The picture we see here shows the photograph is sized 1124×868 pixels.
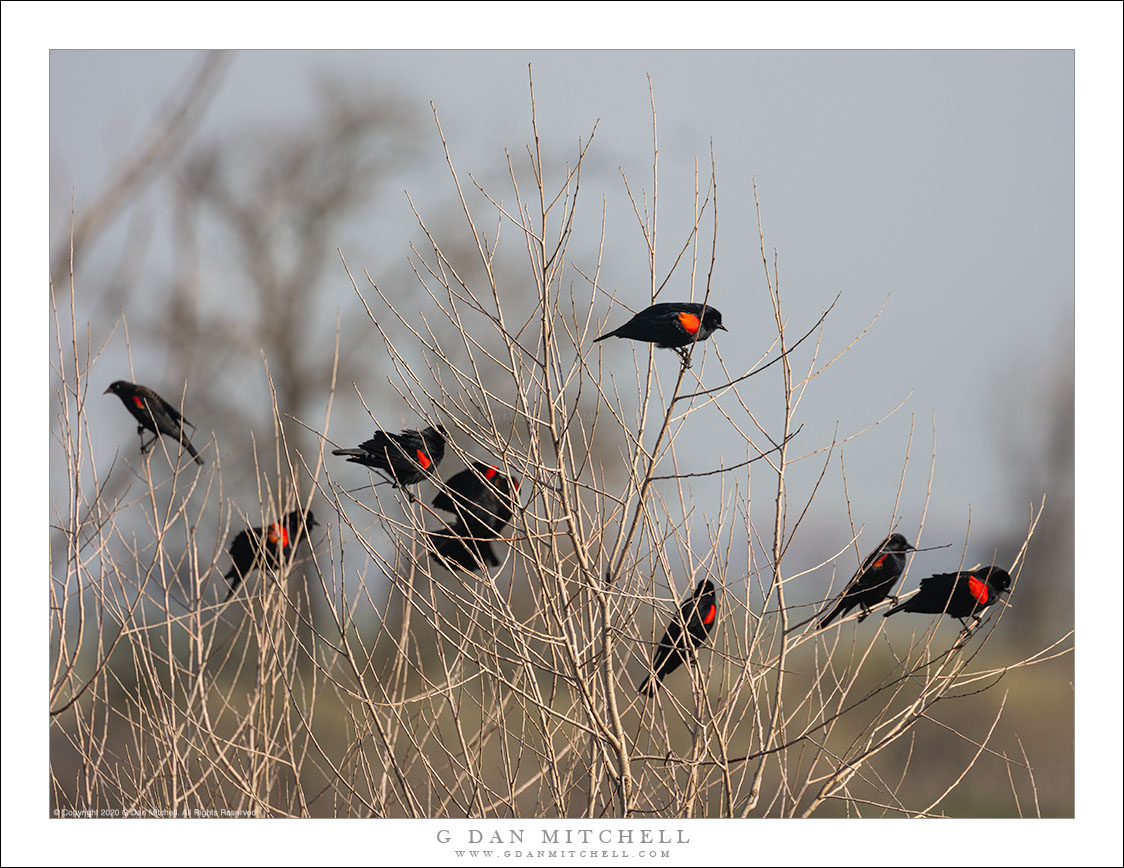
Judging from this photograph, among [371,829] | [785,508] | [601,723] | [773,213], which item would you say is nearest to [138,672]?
[371,829]

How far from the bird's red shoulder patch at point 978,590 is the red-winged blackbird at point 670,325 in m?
0.95

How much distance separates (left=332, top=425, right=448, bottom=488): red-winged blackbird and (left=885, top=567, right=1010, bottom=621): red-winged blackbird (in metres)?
1.27

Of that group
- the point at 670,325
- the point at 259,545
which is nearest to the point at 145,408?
the point at 259,545

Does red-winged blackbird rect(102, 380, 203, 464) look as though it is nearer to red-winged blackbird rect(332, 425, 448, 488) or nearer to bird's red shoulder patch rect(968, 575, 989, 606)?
red-winged blackbird rect(332, 425, 448, 488)

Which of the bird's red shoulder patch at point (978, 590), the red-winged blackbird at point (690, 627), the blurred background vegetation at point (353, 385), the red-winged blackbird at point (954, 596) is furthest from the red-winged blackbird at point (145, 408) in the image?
the bird's red shoulder patch at point (978, 590)

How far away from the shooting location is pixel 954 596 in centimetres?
249

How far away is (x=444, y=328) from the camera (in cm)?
393

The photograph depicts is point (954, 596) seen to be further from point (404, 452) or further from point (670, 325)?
point (404, 452)

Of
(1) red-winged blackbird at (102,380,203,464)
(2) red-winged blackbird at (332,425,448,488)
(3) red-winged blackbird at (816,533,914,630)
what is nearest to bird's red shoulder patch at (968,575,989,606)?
(3) red-winged blackbird at (816,533,914,630)

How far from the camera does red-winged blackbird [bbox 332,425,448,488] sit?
260 cm

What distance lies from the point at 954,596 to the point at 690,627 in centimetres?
70

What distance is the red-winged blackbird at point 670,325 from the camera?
2.34m

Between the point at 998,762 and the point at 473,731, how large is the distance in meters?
1.57

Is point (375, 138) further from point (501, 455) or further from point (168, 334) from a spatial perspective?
point (501, 455)
